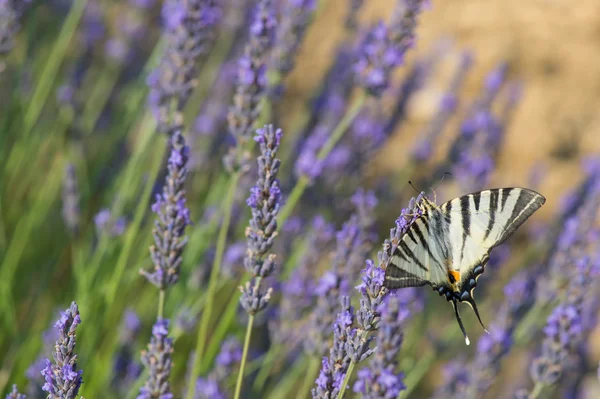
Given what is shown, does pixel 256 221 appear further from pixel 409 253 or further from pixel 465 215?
pixel 465 215

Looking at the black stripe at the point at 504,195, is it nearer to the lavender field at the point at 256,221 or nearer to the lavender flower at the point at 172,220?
the lavender field at the point at 256,221

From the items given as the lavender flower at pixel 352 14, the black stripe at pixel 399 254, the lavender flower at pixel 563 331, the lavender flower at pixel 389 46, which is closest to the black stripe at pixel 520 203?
the lavender flower at pixel 563 331

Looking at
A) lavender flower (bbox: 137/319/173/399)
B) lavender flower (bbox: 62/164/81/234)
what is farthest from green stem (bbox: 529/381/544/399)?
lavender flower (bbox: 62/164/81/234)

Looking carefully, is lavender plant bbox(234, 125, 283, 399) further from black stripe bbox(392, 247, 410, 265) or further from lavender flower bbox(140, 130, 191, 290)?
black stripe bbox(392, 247, 410, 265)

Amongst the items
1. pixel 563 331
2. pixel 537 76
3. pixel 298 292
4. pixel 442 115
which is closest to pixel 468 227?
pixel 563 331

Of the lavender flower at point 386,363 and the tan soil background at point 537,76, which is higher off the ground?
the tan soil background at point 537,76
